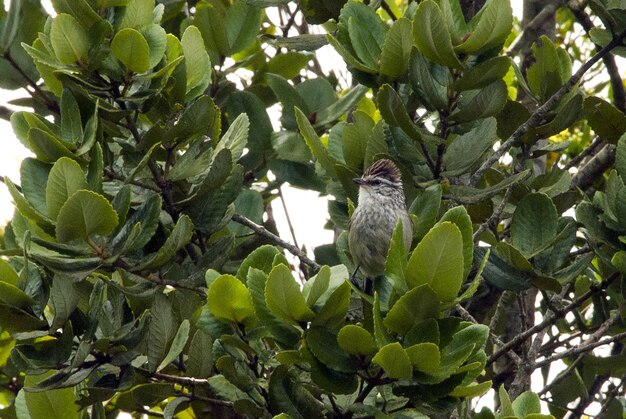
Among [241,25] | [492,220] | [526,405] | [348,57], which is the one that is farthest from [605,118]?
[241,25]

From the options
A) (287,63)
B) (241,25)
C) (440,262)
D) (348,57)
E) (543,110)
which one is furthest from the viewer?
(287,63)

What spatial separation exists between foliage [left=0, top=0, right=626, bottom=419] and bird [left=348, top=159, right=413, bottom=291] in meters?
0.38

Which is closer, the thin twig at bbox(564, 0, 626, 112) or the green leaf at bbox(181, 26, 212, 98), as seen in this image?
the green leaf at bbox(181, 26, 212, 98)

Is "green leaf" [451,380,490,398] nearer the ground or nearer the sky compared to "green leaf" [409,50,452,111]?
nearer the ground

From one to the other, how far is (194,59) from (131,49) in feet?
1.28

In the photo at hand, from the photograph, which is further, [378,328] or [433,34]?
[433,34]

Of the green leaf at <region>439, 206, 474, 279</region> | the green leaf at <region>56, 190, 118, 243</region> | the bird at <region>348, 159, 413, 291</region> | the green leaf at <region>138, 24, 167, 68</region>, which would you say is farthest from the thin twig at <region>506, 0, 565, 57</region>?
the green leaf at <region>56, 190, 118, 243</region>

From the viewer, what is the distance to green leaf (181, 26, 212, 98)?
379 cm

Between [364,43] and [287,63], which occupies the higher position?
[287,63]

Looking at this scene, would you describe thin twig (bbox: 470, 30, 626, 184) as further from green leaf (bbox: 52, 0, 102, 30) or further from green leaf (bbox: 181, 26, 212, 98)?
green leaf (bbox: 52, 0, 102, 30)

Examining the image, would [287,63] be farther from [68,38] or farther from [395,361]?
[395,361]

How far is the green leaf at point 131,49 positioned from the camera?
11.2 feet

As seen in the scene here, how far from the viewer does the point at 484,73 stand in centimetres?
360

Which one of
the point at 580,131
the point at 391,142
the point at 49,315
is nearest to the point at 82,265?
the point at 49,315
